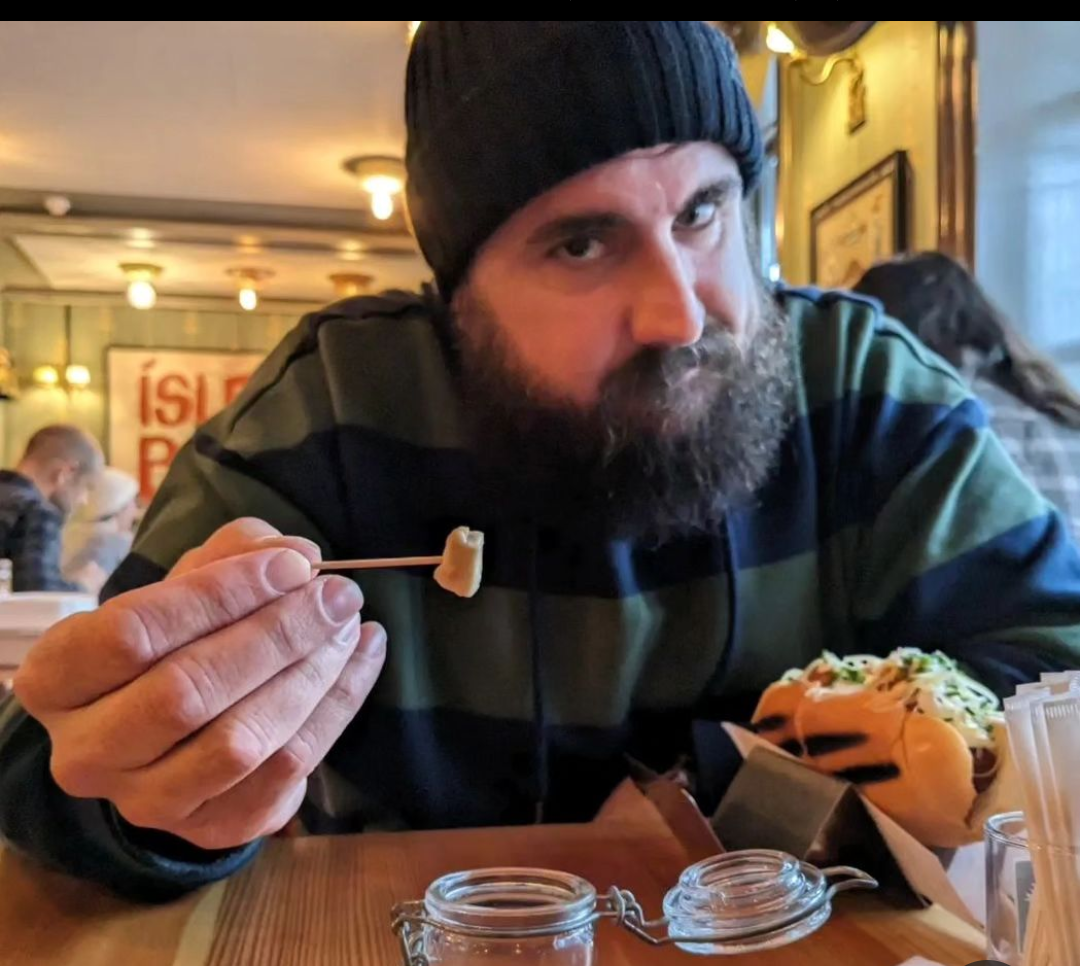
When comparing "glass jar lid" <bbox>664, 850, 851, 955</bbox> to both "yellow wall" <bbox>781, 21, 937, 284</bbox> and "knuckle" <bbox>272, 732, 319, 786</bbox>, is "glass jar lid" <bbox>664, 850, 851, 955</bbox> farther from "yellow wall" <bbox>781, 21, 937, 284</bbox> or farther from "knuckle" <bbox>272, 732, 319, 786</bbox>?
"yellow wall" <bbox>781, 21, 937, 284</bbox>

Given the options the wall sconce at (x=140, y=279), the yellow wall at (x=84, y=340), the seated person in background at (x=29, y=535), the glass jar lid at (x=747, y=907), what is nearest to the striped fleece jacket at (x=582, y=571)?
the glass jar lid at (x=747, y=907)

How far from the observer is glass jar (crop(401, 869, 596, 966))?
0.41m

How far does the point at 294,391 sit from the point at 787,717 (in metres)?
0.51

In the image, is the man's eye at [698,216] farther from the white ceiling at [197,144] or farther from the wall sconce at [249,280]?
the wall sconce at [249,280]

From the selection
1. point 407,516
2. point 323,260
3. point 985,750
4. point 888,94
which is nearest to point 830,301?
point 407,516

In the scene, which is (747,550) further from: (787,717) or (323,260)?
(323,260)

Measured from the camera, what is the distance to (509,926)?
411mm

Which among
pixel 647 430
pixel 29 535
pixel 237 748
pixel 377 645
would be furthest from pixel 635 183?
pixel 29 535

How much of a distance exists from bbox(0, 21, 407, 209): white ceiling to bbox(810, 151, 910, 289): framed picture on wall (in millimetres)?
1056

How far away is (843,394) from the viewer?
949 millimetres

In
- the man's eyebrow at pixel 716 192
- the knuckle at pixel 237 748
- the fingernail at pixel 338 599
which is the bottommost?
the knuckle at pixel 237 748

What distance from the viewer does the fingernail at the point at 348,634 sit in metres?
0.57

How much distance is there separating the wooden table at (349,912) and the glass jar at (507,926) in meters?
0.07

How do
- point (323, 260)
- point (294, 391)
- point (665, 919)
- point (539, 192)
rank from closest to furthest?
1. point (665, 919)
2. point (539, 192)
3. point (294, 391)
4. point (323, 260)
